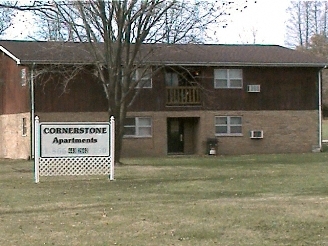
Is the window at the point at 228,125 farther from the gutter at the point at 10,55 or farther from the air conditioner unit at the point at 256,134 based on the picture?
the gutter at the point at 10,55

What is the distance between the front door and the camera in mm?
41188

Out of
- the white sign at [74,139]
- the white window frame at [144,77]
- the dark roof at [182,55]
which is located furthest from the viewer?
the white window frame at [144,77]

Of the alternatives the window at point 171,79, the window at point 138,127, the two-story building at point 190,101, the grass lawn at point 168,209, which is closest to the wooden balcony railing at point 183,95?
the two-story building at point 190,101

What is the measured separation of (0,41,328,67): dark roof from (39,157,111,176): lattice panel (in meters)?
12.0

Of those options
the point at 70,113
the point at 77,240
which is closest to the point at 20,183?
the point at 77,240

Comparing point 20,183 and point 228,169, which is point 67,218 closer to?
point 20,183

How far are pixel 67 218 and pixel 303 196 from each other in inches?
250

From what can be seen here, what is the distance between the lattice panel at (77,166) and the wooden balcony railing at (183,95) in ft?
56.3

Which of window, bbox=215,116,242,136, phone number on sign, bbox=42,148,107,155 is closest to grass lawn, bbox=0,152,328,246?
phone number on sign, bbox=42,148,107,155

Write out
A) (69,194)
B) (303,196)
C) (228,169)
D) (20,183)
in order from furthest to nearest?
(228,169), (20,183), (69,194), (303,196)

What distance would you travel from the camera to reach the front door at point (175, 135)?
135 ft

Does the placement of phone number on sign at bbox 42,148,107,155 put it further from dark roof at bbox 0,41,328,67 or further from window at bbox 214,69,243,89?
window at bbox 214,69,243,89

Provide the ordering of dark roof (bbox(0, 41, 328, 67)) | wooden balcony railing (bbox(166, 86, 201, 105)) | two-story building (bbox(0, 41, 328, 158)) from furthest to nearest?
wooden balcony railing (bbox(166, 86, 201, 105))
two-story building (bbox(0, 41, 328, 158))
dark roof (bbox(0, 41, 328, 67))

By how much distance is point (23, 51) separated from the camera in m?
39.2
